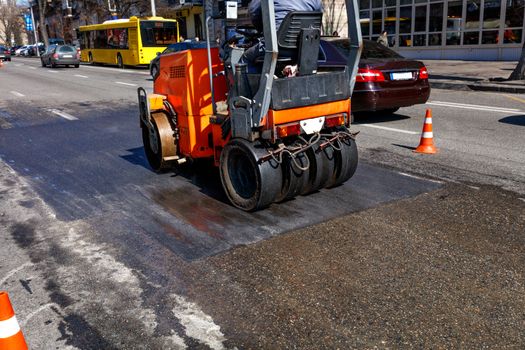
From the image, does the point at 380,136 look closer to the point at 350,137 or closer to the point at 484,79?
the point at 350,137

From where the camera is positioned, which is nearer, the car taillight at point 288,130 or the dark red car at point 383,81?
the car taillight at point 288,130

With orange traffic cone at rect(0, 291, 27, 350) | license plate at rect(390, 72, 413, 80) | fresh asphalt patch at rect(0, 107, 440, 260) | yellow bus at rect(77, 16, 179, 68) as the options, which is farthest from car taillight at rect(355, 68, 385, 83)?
yellow bus at rect(77, 16, 179, 68)

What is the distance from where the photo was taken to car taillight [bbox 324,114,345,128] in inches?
210

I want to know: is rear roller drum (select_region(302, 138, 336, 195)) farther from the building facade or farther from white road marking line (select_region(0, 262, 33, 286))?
the building facade

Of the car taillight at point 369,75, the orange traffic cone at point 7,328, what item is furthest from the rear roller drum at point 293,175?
the car taillight at point 369,75

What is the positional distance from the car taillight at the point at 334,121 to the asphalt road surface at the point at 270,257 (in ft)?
2.68

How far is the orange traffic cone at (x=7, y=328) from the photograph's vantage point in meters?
2.25

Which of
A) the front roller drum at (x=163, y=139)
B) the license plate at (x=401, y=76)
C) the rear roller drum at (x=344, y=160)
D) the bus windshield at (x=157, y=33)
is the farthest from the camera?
the bus windshield at (x=157, y=33)

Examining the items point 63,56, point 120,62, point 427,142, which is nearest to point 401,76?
point 427,142

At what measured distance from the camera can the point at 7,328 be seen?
228 cm

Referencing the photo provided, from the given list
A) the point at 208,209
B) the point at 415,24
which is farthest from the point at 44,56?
the point at 208,209

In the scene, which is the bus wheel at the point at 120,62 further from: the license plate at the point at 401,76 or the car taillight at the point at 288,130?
the car taillight at the point at 288,130

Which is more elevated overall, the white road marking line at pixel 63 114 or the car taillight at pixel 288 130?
the car taillight at pixel 288 130

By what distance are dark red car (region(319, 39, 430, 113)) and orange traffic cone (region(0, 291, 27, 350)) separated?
775cm
